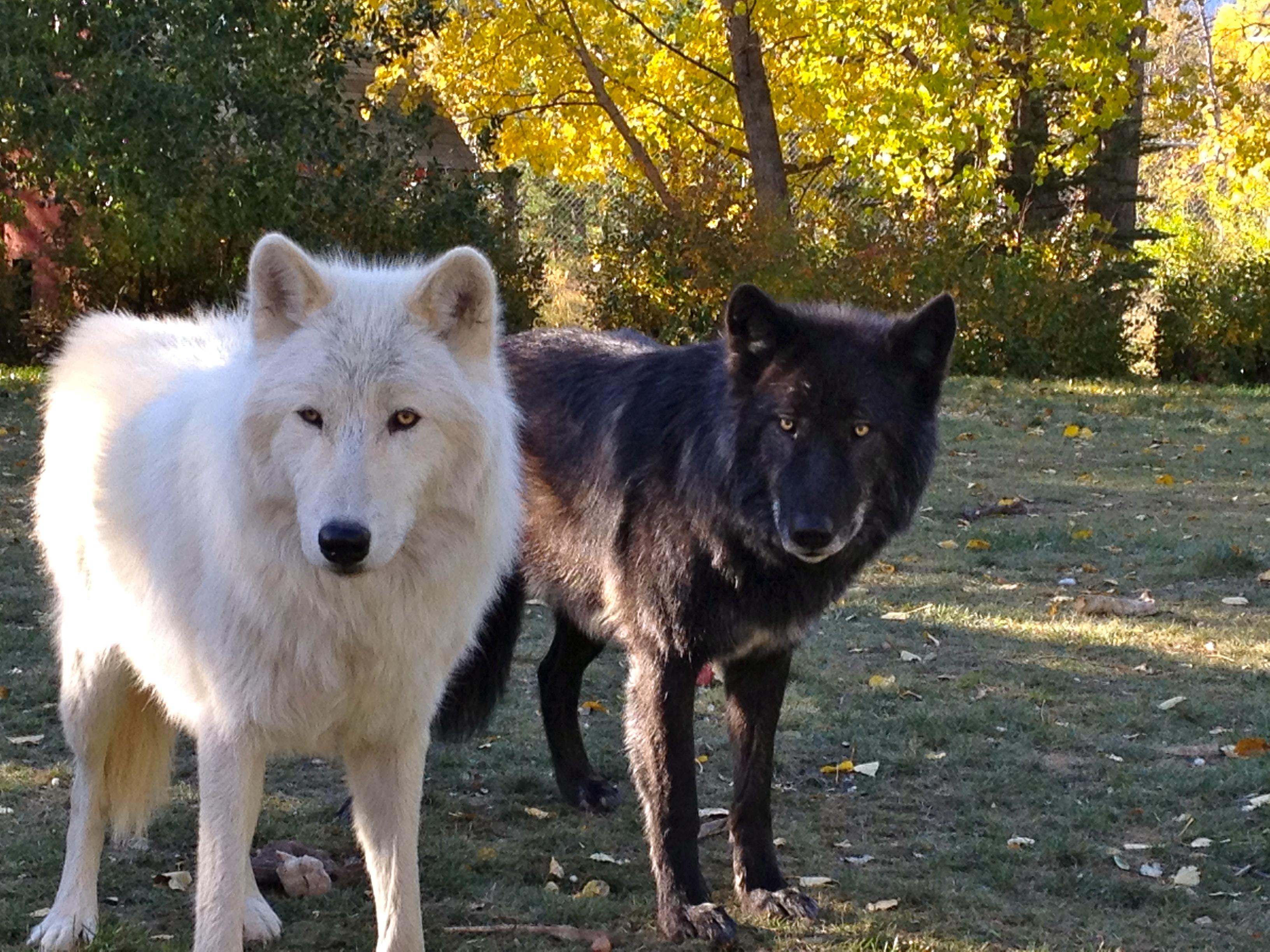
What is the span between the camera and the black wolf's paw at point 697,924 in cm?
385

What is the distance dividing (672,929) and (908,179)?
13146mm

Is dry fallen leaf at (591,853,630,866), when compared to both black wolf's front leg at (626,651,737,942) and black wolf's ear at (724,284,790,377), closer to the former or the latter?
black wolf's front leg at (626,651,737,942)

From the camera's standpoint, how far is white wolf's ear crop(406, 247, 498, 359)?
10.2 ft

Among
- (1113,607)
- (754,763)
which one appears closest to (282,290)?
(754,763)

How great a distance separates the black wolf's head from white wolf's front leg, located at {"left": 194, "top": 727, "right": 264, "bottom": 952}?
149cm

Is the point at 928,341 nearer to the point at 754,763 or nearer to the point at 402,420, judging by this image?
the point at 754,763

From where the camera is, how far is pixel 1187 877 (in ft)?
13.8

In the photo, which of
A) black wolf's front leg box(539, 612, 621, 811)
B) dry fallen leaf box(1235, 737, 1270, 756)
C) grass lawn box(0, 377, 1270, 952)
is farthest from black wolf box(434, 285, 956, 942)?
dry fallen leaf box(1235, 737, 1270, 756)

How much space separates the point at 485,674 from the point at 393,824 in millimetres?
1586

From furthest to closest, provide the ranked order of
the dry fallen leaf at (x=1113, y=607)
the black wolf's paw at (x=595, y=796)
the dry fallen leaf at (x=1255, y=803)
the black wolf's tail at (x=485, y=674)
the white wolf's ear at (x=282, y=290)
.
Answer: the dry fallen leaf at (x=1113, y=607), the black wolf's tail at (x=485, y=674), the black wolf's paw at (x=595, y=796), the dry fallen leaf at (x=1255, y=803), the white wolf's ear at (x=282, y=290)

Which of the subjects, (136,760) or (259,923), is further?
(136,760)

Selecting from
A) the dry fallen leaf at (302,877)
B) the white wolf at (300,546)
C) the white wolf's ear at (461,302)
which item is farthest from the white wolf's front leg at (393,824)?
the white wolf's ear at (461,302)

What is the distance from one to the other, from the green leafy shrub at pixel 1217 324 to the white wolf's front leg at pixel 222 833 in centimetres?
1530

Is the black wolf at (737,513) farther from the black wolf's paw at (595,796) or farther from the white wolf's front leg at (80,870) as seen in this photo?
the white wolf's front leg at (80,870)
